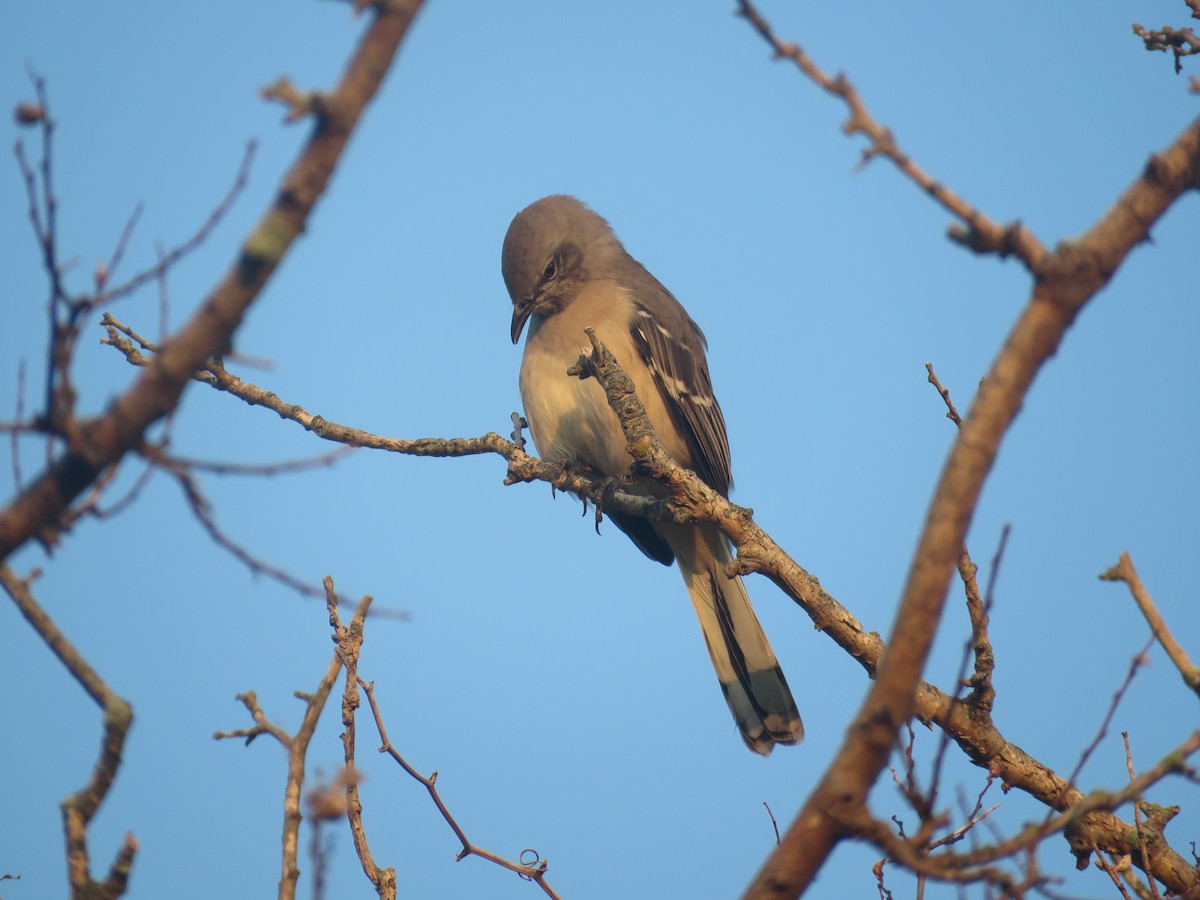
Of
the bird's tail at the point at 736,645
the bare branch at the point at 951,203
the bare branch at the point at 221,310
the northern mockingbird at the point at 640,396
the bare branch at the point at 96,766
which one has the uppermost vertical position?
the northern mockingbird at the point at 640,396

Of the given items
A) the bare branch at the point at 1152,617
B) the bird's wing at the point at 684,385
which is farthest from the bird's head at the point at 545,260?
the bare branch at the point at 1152,617

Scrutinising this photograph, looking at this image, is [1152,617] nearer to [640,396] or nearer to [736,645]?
[736,645]

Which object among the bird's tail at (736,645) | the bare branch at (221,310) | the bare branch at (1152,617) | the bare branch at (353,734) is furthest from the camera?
the bird's tail at (736,645)

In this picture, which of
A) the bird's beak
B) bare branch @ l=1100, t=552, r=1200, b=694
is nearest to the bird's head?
the bird's beak

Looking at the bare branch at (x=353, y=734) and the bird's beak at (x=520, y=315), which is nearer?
the bare branch at (x=353, y=734)

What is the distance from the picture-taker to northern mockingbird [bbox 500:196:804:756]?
19.8 feet

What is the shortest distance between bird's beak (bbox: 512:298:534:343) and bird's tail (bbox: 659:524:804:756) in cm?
157

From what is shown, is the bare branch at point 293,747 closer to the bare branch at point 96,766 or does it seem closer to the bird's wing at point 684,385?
the bare branch at point 96,766

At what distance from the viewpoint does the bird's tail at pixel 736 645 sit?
5844 millimetres

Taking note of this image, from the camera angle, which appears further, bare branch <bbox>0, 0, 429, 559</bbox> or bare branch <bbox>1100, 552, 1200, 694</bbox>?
bare branch <bbox>1100, 552, 1200, 694</bbox>

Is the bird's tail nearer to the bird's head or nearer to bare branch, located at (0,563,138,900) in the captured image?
the bird's head

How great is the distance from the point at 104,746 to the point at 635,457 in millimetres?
2790

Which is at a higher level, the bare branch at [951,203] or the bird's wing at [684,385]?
the bird's wing at [684,385]

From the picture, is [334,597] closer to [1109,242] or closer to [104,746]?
[104,746]
